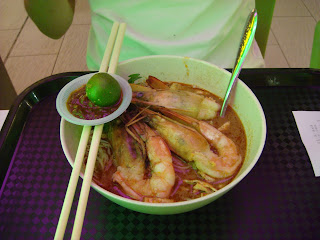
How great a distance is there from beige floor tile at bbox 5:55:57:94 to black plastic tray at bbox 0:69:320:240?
1.57 metres

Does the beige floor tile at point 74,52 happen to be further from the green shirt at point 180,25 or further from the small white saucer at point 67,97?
the small white saucer at point 67,97

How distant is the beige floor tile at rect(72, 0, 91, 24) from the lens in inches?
119

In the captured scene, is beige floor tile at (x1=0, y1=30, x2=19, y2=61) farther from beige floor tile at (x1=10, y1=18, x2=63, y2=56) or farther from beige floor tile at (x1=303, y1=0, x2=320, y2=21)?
beige floor tile at (x1=303, y1=0, x2=320, y2=21)

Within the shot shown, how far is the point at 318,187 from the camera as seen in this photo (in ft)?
2.77

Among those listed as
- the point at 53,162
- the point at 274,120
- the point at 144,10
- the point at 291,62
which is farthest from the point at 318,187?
the point at 291,62

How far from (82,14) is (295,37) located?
6.76 feet

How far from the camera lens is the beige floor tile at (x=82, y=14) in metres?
3.02

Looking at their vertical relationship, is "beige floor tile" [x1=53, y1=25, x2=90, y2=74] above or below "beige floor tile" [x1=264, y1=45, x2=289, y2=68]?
below

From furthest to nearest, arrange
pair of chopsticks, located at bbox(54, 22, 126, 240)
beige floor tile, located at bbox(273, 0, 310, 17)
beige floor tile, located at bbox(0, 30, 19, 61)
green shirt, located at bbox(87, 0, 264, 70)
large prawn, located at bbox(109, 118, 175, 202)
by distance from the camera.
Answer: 1. beige floor tile, located at bbox(273, 0, 310, 17)
2. beige floor tile, located at bbox(0, 30, 19, 61)
3. green shirt, located at bbox(87, 0, 264, 70)
4. large prawn, located at bbox(109, 118, 175, 202)
5. pair of chopsticks, located at bbox(54, 22, 126, 240)

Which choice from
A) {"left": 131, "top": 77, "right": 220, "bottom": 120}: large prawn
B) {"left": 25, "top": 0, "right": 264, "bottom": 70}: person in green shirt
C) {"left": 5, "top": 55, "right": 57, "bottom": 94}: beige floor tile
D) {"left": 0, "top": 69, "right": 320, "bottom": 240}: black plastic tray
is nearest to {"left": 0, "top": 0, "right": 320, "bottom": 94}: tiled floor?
{"left": 5, "top": 55, "right": 57, "bottom": 94}: beige floor tile

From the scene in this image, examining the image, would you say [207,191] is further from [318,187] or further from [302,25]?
[302,25]

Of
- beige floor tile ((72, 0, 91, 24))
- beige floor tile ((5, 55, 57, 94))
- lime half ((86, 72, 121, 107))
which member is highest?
beige floor tile ((72, 0, 91, 24))

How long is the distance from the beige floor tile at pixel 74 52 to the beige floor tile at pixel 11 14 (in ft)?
1.77

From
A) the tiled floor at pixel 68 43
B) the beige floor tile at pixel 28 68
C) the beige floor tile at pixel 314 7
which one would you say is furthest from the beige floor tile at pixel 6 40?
the beige floor tile at pixel 314 7
